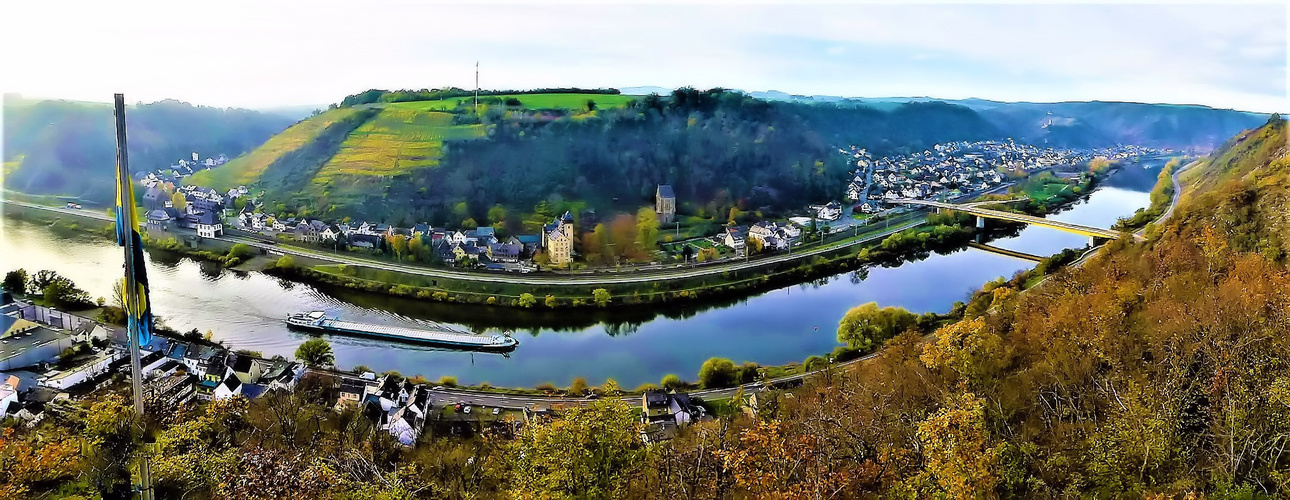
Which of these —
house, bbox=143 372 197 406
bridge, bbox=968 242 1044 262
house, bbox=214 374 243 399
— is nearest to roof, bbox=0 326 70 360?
house, bbox=143 372 197 406

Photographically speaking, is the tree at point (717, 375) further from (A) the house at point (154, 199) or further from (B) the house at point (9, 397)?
(A) the house at point (154, 199)

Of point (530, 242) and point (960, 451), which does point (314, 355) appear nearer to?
point (530, 242)

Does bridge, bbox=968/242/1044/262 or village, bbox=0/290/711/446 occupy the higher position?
bridge, bbox=968/242/1044/262

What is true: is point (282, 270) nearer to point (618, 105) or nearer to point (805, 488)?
point (618, 105)

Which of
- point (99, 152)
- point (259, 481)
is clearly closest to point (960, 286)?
point (259, 481)

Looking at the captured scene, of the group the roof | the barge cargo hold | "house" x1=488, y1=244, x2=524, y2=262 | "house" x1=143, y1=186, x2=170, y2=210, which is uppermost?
"house" x1=143, y1=186, x2=170, y2=210

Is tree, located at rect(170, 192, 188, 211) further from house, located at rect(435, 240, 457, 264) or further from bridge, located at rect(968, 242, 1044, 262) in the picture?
bridge, located at rect(968, 242, 1044, 262)
